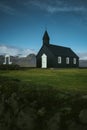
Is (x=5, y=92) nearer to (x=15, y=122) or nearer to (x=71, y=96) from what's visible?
(x=15, y=122)

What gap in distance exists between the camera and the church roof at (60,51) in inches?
1838

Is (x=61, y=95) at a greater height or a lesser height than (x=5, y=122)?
greater

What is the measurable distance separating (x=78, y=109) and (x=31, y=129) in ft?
4.78

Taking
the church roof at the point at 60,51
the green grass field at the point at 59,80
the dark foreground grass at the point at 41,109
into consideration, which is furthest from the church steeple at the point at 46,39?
the dark foreground grass at the point at 41,109

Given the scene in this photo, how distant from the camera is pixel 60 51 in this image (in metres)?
49.1

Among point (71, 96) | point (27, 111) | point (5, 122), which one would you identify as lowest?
point (5, 122)

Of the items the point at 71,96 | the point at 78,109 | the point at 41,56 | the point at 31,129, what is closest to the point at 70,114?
the point at 78,109

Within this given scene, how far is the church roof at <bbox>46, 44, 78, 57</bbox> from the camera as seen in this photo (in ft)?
153

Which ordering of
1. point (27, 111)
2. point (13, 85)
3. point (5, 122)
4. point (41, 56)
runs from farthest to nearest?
point (41, 56), point (13, 85), point (5, 122), point (27, 111)

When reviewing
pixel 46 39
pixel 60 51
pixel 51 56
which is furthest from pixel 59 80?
pixel 60 51

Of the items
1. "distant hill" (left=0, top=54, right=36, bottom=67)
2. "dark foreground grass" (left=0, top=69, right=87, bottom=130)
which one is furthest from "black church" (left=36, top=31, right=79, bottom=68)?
"dark foreground grass" (left=0, top=69, right=87, bottom=130)

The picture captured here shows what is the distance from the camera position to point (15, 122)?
6.82 meters

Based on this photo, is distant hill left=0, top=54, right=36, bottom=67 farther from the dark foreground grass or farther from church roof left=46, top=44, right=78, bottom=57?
the dark foreground grass

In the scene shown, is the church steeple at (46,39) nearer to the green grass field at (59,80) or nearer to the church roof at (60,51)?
the church roof at (60,51)
